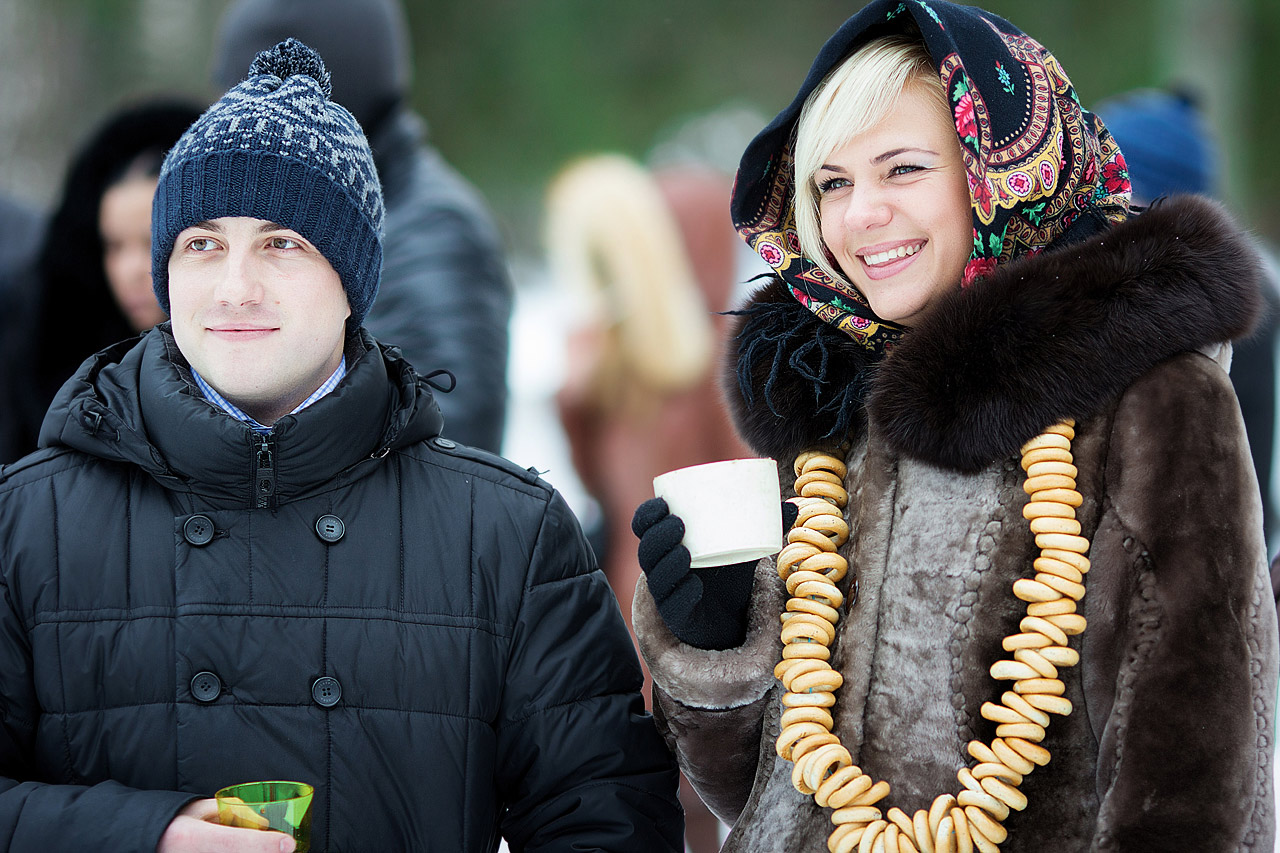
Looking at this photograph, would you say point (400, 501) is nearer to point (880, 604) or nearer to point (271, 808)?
point (271, 808)

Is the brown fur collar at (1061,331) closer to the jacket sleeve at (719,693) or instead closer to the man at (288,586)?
the jacket sleeve at (719,693)

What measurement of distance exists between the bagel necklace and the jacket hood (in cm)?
73

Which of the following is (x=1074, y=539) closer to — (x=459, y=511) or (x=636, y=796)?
(x=636, y=796)

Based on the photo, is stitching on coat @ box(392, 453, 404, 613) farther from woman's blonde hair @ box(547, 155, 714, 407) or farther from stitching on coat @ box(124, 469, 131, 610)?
woman's blonde hair @ box(547, 155, 714, 407)

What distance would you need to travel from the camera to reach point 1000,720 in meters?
1.50

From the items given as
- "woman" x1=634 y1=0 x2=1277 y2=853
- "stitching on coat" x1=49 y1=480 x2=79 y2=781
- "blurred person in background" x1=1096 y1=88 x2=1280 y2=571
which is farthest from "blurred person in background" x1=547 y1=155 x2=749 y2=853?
"stitching on coat" x1=49 y1=480 x2=79 y2=781

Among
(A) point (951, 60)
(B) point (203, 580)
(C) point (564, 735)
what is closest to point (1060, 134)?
(A) point (951, 60)

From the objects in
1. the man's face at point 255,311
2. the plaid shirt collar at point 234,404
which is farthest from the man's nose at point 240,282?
the plaid shirt collar at point 234,404

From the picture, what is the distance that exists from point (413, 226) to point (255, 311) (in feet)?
4.12

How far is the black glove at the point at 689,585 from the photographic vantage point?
1607mm

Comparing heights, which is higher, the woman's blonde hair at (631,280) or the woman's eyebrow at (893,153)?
the woman's blonde hair at (631,280)

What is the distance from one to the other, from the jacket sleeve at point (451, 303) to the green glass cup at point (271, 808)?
55.7 inches

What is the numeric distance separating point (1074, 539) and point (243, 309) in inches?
46.8

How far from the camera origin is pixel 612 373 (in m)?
3.71
